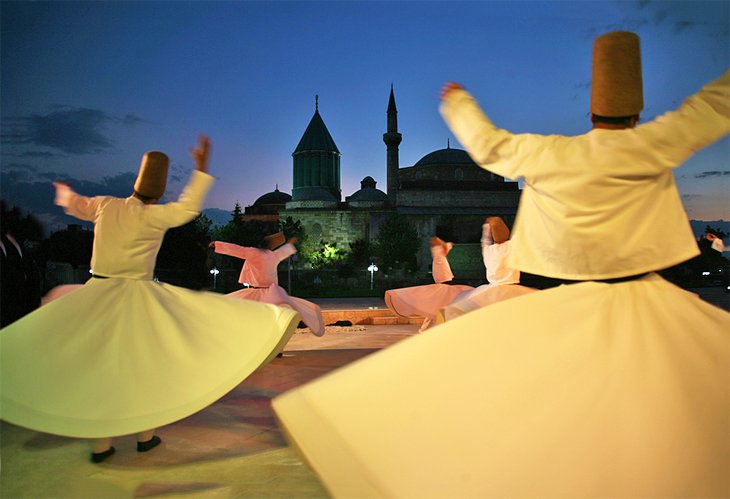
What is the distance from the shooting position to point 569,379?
2305mm

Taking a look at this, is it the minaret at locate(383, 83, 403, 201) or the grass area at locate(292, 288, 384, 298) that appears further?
the minaret at locate(383, 83, 403, 201)

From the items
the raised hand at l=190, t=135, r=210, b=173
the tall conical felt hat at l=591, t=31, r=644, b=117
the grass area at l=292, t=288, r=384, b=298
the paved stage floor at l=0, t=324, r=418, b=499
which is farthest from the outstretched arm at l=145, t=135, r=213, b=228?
the grass area at l=292, t=288, r=384, b=298

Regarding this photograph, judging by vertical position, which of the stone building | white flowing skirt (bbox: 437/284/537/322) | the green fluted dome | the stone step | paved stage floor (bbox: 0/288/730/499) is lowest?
the stone step

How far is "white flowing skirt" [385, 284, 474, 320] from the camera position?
10.9 m

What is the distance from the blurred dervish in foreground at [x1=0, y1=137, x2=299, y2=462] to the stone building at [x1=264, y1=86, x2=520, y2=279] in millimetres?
59247

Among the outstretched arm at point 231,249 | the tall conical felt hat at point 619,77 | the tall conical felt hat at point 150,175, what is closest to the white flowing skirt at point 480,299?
the outstretched arm at point 231,249

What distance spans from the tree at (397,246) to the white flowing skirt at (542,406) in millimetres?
60754

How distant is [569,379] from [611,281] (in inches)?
26.2

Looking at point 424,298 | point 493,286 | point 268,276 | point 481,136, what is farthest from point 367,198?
point 481,136

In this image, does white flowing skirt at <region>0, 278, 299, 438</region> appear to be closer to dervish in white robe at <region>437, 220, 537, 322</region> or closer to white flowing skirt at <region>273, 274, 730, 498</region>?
white flowing skirt at <region>273, 274, 730, 498</region>

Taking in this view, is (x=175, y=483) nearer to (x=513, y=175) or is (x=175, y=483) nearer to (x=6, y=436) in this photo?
(x=6, y=436)

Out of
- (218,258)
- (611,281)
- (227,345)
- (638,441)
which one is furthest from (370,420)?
(218,258)

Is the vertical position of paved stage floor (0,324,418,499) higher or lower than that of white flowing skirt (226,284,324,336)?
lower

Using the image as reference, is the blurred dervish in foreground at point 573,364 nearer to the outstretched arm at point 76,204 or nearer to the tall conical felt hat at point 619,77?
the tall conical felt hat at point 619,77
